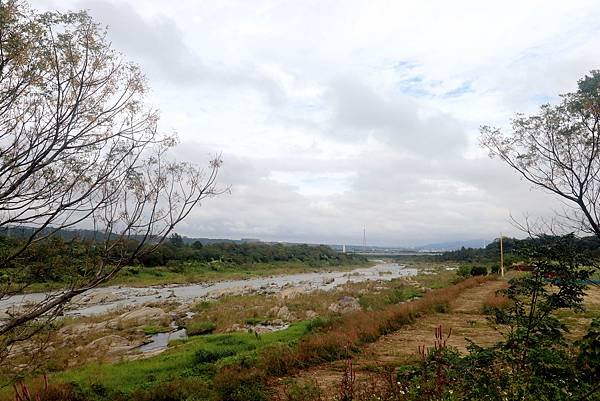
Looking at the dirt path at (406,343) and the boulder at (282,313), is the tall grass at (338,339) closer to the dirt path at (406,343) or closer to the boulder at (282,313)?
the dirt path at (406,343)

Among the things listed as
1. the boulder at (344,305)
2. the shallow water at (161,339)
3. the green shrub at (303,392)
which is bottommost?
the shallow water at (161,339)

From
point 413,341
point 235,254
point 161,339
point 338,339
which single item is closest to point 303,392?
point 338,339

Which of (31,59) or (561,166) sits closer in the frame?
(31,59)

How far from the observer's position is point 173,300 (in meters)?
33.7

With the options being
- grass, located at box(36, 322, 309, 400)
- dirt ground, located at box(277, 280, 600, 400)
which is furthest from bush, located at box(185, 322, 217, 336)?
dirt ground, located at box(277, 280, 600, 400)

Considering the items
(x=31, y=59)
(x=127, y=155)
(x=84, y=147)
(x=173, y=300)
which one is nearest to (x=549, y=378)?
(x=127, y=155)

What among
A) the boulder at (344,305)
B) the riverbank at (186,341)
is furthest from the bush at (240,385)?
the boulder at (344,305)

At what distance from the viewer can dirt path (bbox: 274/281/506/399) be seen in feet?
30.5

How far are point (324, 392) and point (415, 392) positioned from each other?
108 inches

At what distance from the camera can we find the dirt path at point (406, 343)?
9295 mm

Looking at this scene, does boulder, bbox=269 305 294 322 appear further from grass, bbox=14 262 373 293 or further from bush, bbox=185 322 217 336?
grass, bbox=14 262 373 293

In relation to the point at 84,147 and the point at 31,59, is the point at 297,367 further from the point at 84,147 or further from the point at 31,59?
the point at 31,59

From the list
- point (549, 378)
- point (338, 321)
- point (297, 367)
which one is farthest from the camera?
point (338, 321)

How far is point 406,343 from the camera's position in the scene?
12.3 metres
